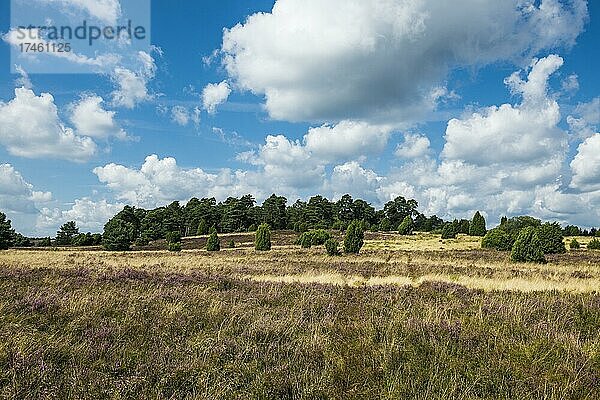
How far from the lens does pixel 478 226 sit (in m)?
76.2

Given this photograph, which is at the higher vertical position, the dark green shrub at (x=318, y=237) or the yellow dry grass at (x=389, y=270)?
the dark green shrub at (x=318, y=237)

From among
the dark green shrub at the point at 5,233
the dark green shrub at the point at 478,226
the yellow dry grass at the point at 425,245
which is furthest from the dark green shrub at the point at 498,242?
the dark green shrub at the point at 5,233

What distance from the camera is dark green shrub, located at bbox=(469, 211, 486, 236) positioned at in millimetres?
75550

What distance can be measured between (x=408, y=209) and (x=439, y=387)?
369 ft

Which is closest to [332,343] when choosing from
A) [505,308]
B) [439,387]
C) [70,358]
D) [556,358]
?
[439,387]

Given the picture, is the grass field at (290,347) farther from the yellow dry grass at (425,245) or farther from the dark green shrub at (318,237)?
the dark green shrub at (318,237)

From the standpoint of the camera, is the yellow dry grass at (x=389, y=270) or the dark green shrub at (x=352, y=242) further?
the dark green shrub at (x=352, y=242)

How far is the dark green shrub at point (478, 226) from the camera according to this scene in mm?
75550

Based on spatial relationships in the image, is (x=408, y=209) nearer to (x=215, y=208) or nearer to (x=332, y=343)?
(x=215, y=208)

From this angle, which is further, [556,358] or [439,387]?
[556,358]

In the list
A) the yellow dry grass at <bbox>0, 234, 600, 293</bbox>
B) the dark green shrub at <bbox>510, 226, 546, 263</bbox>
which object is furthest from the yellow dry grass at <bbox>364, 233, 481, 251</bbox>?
the dark green shrub at <bbox>510, 226, 546, 263</bbox>

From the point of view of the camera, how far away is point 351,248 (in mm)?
40531

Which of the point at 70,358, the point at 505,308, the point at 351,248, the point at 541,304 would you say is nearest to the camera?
the point at 70,358

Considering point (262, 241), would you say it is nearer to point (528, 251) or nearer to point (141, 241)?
point (528, 251)
